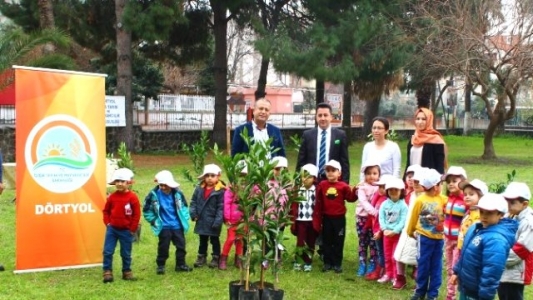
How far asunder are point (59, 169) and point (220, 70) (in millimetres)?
15258

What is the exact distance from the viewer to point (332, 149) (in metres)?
6.61

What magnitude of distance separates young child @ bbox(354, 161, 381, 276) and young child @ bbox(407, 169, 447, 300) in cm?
80

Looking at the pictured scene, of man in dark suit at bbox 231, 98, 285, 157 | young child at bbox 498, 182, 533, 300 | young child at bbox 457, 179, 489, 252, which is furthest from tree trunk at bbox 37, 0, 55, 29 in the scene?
young child at bbox 498, 182, 533, 300

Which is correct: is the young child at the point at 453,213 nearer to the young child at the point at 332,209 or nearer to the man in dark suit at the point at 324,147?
the young child at the point at 332,209

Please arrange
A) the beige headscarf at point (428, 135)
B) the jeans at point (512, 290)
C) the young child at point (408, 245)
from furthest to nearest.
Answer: the beige headscarf at point (428, 135), the young child at point (408, 245), the jeans at point (512, 290)

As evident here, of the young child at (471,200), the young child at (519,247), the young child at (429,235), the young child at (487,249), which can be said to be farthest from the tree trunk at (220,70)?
the young child at (487,249)

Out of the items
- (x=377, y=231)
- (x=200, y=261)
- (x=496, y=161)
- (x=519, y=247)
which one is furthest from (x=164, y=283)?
(x=496, y=161)

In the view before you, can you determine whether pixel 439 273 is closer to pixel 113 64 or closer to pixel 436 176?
pixel 436 176

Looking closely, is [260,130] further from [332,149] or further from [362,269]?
[362,269]

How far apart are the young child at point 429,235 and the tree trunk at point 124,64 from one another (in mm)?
13828

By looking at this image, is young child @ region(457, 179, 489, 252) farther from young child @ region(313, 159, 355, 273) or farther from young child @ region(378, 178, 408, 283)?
young child @ region(313, 159, 355, 273)

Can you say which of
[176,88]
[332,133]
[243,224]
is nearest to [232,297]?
[243,224]

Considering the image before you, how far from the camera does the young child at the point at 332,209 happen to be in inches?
253

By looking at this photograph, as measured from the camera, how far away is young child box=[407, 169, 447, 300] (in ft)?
17.9
